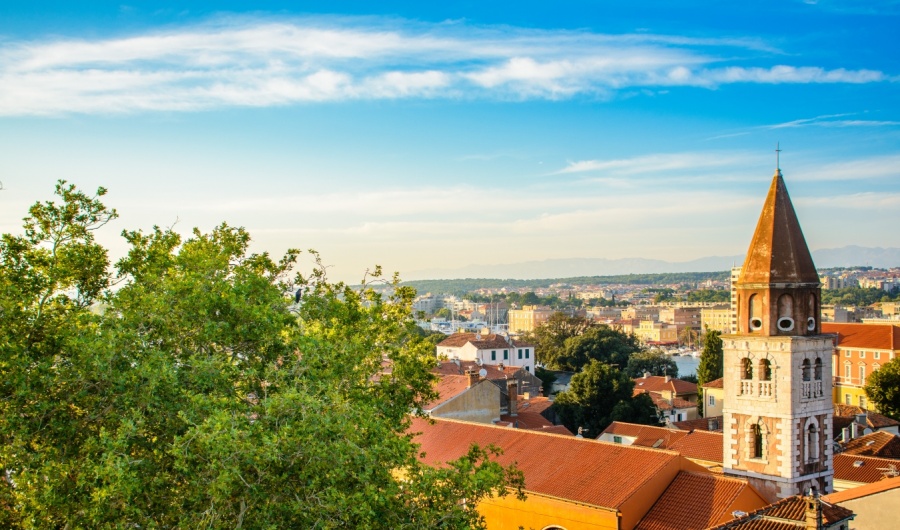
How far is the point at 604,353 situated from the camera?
87.1 metres

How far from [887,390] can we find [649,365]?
3549 centimetres

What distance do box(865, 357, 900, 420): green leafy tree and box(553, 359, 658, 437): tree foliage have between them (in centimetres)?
1430

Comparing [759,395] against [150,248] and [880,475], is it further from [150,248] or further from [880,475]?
[150,248]

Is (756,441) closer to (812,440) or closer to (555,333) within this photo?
(812,440)

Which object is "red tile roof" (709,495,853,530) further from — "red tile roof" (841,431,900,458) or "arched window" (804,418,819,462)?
"red tile roof" (841,431,900,458)

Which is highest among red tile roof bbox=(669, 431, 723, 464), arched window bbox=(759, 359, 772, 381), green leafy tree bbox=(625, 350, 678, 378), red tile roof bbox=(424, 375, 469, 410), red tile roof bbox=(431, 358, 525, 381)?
arched window bbox=(759, 359, 772, 381)

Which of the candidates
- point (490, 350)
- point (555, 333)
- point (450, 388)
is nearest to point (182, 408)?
point (450, 388)

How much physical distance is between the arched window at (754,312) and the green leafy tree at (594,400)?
2798 centimetres

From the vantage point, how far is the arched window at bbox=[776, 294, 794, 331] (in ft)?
83.0

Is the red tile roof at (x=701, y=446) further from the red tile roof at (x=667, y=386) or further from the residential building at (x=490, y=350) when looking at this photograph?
the residential building at (x=490, y=350)

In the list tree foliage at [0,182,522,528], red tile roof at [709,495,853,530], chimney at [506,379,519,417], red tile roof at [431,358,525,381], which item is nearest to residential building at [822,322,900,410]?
red tile roof at [431,358,525,381]

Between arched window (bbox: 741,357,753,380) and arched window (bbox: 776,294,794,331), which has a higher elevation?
arched window (bbox: 776,294,794,331)

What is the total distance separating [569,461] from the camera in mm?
26188

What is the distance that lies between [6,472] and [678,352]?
154 meters
